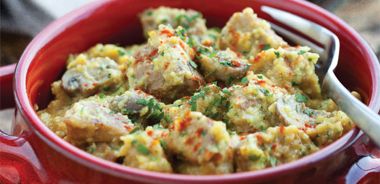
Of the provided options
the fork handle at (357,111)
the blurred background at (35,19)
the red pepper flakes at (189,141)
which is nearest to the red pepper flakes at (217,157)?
the red pepper flakes at (189,141)

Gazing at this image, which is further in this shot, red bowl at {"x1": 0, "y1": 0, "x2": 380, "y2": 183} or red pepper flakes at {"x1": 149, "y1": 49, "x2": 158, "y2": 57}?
red pepper flakes at {"x1": 149, "y1": 49, "x2": 158, "y2": 57}

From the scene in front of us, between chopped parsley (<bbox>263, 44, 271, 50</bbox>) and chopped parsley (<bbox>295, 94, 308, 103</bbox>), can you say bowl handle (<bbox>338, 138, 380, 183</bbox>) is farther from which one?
chopped parsley (<bbox>263, 44, 271, 50</bbox>)

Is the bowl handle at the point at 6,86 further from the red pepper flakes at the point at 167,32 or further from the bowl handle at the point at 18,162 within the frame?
the red pepper flakes at the point at 167,32

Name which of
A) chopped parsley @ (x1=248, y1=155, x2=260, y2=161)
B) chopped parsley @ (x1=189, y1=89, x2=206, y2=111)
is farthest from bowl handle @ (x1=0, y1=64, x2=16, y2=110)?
chopped parsley @ (x1=248, y1=155, x2=260, y2=161)

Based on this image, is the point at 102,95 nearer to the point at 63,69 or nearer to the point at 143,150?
the point at 63,69

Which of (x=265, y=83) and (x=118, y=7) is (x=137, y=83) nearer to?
(x=265, y=83)

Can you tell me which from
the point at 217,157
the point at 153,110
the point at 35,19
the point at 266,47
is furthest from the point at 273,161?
the point at 35,19
